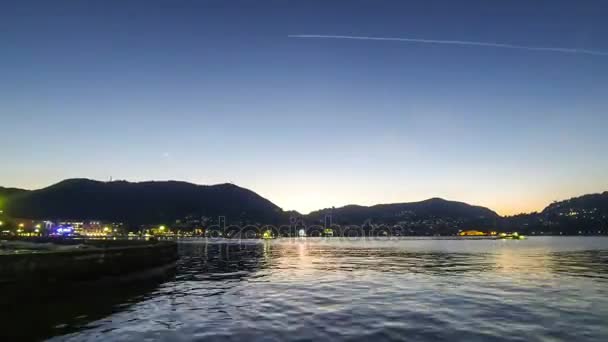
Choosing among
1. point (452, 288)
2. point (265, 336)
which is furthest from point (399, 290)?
point (265, 336)

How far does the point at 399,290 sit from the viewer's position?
1165 inches

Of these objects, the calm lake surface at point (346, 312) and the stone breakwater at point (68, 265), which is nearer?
the calm lake surface at point (346, 312)

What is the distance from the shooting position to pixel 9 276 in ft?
85.6

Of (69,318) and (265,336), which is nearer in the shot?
(265,336)

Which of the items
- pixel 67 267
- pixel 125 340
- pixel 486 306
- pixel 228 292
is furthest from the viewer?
pixel 67 267

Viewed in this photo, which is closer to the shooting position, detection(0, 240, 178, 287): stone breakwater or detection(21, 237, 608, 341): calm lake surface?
detection(21, 237, 608, 341): calm lake surface

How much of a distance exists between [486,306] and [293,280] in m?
18.9

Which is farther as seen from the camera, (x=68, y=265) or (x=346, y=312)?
(x=68, y=265)

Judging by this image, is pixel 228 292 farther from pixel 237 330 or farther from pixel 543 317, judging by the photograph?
pixel 543 317

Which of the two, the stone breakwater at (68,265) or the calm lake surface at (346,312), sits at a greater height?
the stone breakwater at (68,265)

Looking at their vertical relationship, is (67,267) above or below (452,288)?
above

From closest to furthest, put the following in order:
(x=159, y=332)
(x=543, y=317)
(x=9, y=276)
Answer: (x=159, y=332) → (x=543, y=317) → (x=9, y=276)

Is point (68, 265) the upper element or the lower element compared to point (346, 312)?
upper

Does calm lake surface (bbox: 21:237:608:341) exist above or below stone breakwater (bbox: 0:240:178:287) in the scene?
below
